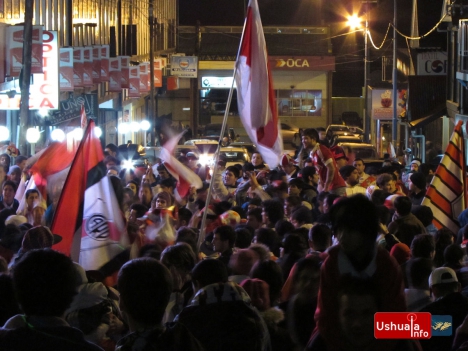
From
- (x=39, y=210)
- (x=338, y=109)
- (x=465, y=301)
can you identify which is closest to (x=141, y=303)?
(x=465, y=301)

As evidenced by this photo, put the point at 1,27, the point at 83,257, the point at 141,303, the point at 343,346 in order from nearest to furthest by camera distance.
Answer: the point at 141,303, the point at 343,346, the point at 83,257, the point at 1,27

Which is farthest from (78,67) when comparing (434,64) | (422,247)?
(422,247)

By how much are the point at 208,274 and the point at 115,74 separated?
2529cm

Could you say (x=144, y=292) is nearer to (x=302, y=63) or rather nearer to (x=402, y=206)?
(x=402, y=206)

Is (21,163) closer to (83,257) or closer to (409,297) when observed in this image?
(83,257)

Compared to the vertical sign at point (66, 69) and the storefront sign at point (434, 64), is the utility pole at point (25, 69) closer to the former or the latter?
the vertical sign at point (66, 69)

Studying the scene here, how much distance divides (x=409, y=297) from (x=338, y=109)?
5586 centimetres

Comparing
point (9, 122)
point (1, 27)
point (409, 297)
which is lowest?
point (409, 297)

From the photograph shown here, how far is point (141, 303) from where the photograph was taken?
4.02 metres

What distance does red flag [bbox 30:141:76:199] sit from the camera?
1086 cm

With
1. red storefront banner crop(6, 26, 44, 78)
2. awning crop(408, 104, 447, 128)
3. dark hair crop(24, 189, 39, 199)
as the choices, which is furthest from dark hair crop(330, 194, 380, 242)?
awning crop(408, 104, 447, 128)

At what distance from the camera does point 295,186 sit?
11875mm

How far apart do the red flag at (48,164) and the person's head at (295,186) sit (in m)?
3.09

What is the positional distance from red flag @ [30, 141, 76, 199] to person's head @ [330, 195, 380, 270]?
7.01 m
